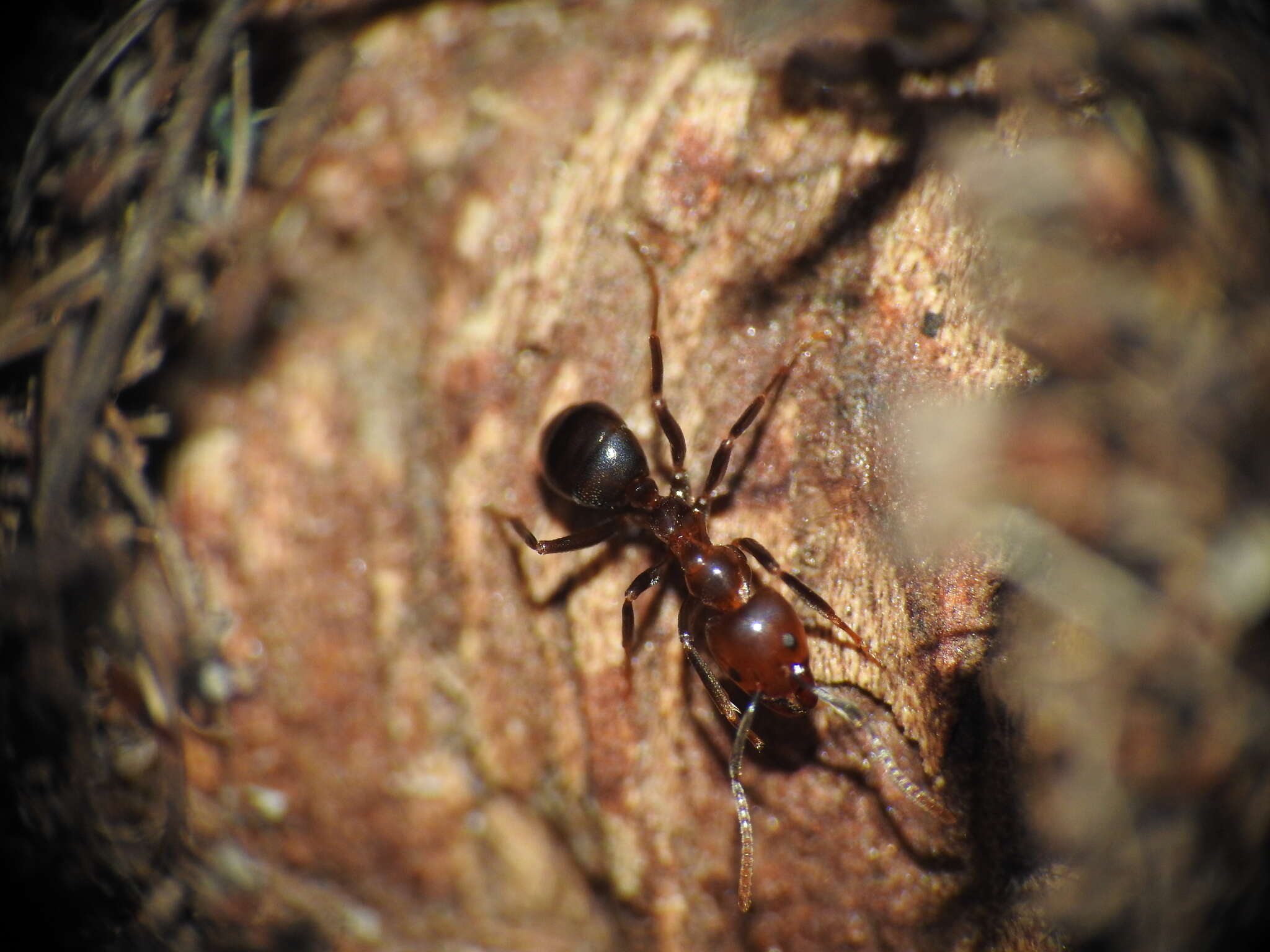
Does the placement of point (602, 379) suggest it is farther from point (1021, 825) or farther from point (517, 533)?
point (1021, 825)

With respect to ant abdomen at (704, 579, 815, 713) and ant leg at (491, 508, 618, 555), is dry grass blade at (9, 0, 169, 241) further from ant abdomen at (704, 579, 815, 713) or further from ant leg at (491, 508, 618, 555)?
ant abdomen at (704, 579, 815, 713)

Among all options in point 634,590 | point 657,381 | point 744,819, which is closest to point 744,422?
point 657,381

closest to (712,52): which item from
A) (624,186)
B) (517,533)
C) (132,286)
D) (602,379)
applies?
(624,186)

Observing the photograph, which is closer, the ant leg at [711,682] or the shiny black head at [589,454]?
the ant leg at [711,682]

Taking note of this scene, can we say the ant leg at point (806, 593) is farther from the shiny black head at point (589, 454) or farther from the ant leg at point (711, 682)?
the shiny black head at point (589, 454)

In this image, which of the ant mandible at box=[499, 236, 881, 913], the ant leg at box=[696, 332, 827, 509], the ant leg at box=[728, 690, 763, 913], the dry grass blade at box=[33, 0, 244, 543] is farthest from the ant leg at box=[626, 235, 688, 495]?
the dry grass blade at box=[33, 0, 244, 543]

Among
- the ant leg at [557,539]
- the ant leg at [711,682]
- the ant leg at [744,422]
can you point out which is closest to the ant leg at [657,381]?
the ant leg at [744,422]

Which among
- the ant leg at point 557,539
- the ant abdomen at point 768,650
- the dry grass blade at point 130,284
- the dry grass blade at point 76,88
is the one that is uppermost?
the dry grass blade at point 76,88
